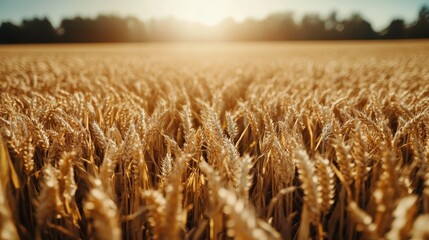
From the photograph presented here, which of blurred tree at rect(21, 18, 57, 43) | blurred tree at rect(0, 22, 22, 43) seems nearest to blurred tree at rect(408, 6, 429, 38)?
blurred tree at rect(21, 18, 57, 43)

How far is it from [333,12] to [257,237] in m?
66.6

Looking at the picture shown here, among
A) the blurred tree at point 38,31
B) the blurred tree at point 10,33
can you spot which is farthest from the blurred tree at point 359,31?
the blurred tree at point 10,33

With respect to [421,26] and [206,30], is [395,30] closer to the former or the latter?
[421,26]

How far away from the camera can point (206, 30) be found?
5856 centimetres

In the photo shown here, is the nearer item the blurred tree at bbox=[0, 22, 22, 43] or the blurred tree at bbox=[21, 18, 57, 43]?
the blurred tree at bbox=[0, 22, 22, 43]

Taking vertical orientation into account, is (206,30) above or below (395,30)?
above

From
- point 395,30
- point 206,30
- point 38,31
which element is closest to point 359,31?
point 395,30

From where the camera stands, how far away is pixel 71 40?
46.8 m

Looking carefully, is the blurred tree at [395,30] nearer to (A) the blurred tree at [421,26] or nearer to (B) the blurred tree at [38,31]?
(A) the blurred tree at [421,26]

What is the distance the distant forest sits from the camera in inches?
1767

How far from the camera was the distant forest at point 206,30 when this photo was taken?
4488cm

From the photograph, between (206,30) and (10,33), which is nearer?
(10,33)

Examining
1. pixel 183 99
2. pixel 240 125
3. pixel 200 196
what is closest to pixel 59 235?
pixel 200 196

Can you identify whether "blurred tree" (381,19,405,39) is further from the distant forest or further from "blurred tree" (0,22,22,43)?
"blurred tree" (0,22,22,43)
